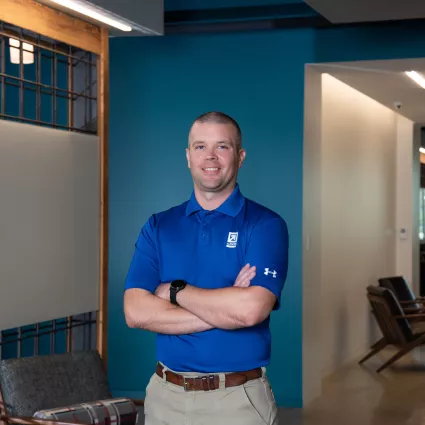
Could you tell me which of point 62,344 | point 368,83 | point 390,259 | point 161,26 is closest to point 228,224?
point 161,26

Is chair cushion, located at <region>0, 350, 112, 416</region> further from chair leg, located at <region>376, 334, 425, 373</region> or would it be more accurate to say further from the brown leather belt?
chair leg, located at <region>376, 334, 425, 373</region>

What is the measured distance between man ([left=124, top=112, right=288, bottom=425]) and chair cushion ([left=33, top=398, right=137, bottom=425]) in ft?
4.78

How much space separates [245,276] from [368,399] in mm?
5502

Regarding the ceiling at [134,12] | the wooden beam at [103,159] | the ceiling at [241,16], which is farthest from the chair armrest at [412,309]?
the ceiling at [134,12]

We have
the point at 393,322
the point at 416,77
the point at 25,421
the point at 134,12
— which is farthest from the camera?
the point at 393,322

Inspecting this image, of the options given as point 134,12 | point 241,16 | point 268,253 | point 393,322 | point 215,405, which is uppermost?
point 241,16

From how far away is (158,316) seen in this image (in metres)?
3.25

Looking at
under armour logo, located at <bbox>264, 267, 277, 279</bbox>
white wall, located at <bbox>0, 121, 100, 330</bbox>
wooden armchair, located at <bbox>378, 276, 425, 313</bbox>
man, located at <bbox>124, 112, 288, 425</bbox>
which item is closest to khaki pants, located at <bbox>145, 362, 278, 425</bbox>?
man, located at <bbox>124, 112, 288, 425</bbox>

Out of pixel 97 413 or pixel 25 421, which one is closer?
pixel 25 421

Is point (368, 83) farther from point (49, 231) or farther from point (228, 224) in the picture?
point (228, 224)

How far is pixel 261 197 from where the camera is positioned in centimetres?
797

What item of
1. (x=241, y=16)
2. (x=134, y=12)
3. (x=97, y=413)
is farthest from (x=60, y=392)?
(x=241, y=16)

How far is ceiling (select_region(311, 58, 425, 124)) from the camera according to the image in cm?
792

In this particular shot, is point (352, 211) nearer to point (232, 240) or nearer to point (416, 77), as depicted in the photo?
point (416, 77)
